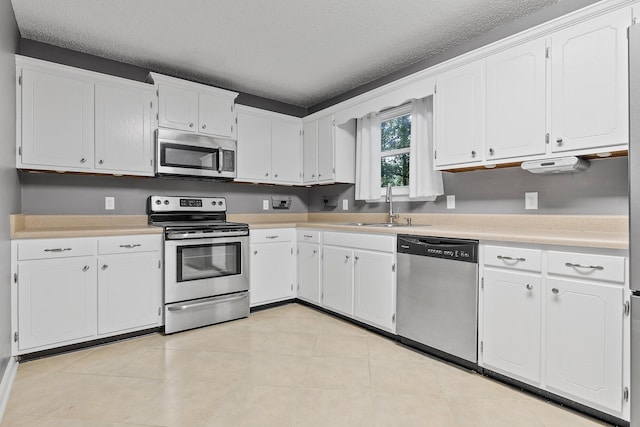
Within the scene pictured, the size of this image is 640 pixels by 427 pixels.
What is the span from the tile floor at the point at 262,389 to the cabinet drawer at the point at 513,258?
29.1 inches

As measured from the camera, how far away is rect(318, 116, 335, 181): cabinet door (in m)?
3.86

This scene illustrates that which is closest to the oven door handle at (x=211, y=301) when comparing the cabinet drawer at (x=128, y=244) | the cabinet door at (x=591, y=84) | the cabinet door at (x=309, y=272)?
the cabinet drawer at (x=128, y=244)

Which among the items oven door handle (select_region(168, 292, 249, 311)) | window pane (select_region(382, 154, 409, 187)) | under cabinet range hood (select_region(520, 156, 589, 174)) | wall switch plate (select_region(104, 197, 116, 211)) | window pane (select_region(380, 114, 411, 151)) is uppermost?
window pane (select_region(380, 114, 411, 151))

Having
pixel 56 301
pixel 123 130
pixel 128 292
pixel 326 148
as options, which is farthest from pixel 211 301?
pixel 326 148

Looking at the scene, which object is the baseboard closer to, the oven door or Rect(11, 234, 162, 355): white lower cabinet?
Rect(11, 234, 162, 355): white lower cabinet

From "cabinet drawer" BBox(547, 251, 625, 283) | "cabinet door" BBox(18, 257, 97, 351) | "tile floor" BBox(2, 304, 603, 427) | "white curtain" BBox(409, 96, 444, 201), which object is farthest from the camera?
"white curtain" BBox(409, 96, 444, 201)

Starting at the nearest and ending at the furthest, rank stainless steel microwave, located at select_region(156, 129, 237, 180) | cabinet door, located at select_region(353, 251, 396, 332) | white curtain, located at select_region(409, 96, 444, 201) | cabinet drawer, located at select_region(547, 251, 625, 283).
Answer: cabinet drawer, located at select_region(547, 251, 625, 283), cabinet door, located at select_region(353, 251, 396, 332), white curtain, located at select_region(409, 96, 444, 201), stainless steel microwave, located at select_region(156, 129, 237, 180)

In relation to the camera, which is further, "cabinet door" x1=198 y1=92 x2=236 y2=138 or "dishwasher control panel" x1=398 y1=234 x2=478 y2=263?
"cabinet door" x1=198 y1=92 x2=236 y2=138

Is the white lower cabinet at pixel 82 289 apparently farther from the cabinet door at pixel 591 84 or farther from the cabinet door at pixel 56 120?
the cabinet door at pixel 591 84

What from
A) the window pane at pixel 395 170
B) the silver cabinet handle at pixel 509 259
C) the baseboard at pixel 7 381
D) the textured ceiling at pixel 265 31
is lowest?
the baseboard at pixel 7 381

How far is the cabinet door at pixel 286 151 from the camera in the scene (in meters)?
4.07

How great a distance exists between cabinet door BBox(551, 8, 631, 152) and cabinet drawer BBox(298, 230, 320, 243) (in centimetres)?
216

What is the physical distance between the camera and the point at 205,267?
3.15m

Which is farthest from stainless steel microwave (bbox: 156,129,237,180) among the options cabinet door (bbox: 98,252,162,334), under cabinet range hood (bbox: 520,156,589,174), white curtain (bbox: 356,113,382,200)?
under cabinet range hood (bbox: 520,156,589,174)
